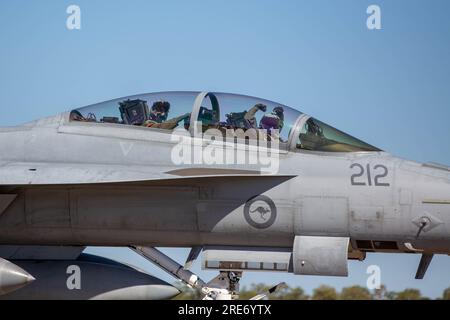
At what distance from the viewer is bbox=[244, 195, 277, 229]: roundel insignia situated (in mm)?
10922

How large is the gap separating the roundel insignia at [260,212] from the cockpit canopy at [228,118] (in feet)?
2.54

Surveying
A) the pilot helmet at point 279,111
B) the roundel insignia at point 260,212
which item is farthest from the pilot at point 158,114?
the roundel insignia at point 260,212

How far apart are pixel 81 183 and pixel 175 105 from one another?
164 cm

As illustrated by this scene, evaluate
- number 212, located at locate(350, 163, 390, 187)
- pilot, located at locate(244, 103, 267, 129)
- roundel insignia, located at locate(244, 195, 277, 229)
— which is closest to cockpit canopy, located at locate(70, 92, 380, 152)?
pilot, located at locate(244, 103, 267, 129)

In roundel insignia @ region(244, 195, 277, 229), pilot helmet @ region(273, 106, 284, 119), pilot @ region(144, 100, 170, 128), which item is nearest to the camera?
roundel insignia @ region(244, 195, 277, 229)

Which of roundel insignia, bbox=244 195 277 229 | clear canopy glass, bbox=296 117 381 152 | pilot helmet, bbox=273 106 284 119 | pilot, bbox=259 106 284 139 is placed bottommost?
roundel insignia, bbox=244 195 277 229

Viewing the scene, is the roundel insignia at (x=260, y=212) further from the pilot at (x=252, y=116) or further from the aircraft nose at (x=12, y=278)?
the aircraft nose at (x=12, y=278)

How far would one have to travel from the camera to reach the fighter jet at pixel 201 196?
1067 centimetres

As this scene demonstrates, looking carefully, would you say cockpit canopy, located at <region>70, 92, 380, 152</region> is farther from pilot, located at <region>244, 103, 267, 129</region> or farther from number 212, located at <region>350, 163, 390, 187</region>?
number 212, located at <region>350, 163, 390, 187</region>

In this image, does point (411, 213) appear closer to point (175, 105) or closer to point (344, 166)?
point (344, 166)

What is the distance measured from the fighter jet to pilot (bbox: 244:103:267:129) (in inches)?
0.5

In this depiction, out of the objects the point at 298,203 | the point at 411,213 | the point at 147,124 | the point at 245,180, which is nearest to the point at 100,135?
the point at 147,124

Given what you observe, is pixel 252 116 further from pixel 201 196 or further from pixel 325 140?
pixel 201 196

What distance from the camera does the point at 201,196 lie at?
436 inches
